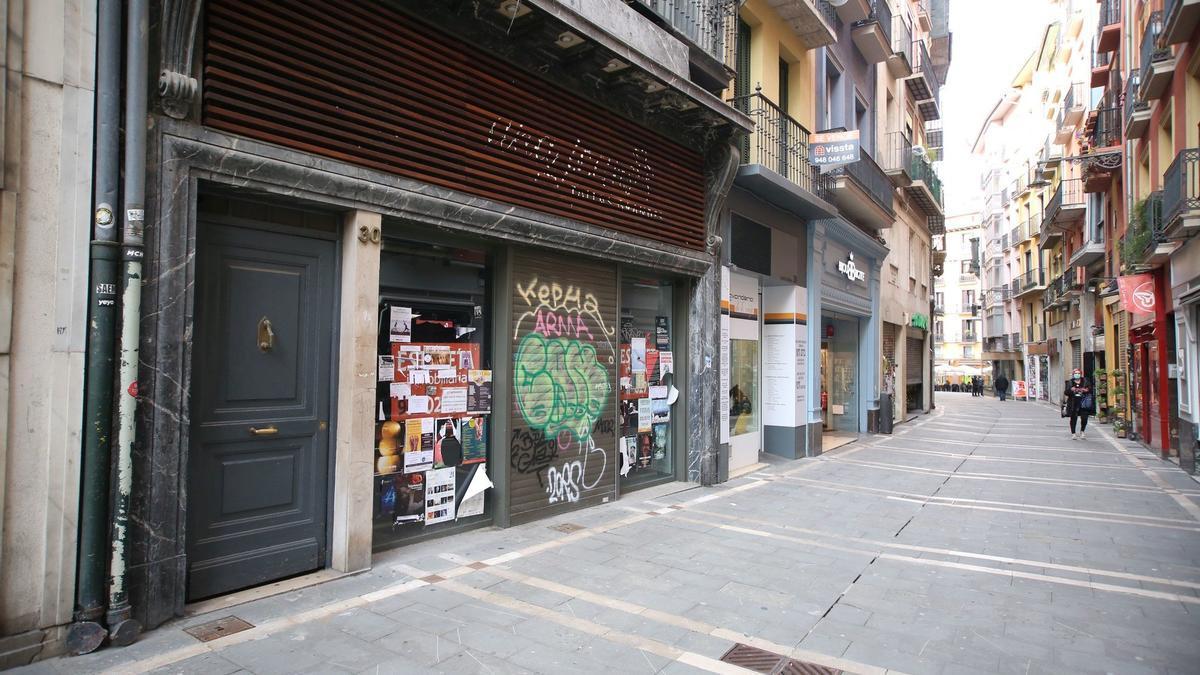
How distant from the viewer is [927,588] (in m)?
5.36

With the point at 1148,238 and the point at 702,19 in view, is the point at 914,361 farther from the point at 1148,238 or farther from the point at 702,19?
the point at 702,19

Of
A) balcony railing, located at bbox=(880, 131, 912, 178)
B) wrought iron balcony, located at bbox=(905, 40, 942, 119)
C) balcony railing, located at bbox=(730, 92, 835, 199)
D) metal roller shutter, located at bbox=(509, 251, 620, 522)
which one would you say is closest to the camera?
metal roller shutter, located at bbox=(509, 251, 620, 522)

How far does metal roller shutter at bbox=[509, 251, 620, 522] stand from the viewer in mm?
6840

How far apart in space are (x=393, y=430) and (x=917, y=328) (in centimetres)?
2314

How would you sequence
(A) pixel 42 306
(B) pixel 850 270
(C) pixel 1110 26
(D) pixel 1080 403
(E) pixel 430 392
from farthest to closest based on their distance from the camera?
(C) pixel 1110 26, (D) pixel 1080 403, (B) pixel 850 270, (E) pixel 430 392, (A) pixel 42 306

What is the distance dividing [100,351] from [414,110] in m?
3.00

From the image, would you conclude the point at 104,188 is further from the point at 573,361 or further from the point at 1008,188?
the point at 1008,188

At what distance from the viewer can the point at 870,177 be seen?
51.9 ft

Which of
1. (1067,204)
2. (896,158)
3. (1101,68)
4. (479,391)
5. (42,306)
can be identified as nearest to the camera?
(42,306)

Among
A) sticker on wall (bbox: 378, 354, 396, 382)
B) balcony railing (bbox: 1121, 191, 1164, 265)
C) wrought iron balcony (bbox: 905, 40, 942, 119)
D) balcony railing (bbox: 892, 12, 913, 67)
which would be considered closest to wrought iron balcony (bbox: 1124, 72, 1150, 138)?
balcony railing (bbox: 1121, 191, 1164, 265)

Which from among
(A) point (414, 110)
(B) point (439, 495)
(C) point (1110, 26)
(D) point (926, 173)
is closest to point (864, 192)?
(D) point (926, 173)

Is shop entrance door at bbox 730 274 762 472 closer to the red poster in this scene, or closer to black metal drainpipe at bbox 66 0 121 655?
the red poster

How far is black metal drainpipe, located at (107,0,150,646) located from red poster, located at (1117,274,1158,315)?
16.8m

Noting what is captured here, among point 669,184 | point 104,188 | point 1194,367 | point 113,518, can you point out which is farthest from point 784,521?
point 1194,367
